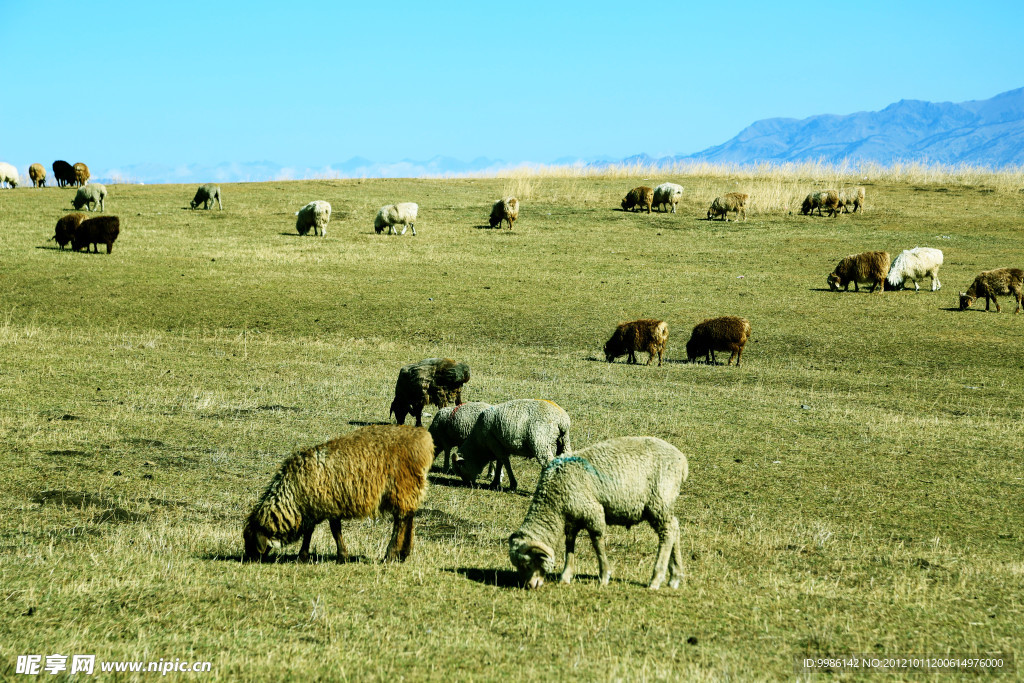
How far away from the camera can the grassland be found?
5730 mm

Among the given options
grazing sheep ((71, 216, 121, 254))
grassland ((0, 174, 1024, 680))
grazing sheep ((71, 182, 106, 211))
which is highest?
grazing sheep ((71, 182, 106, 211))

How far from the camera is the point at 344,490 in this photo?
278 inches

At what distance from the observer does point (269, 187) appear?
160 ft

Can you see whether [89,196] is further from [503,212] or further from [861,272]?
[861,272]

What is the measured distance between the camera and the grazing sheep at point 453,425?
38.0 feet

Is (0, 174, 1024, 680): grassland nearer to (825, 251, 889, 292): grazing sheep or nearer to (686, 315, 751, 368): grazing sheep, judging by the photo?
(686, 315, 751, 368): grazing sheep

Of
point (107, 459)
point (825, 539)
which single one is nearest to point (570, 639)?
point (825, 539)

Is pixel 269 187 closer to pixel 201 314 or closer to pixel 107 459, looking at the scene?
pixel 201 314

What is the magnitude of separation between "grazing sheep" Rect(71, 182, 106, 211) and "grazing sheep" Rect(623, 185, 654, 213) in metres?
24.6

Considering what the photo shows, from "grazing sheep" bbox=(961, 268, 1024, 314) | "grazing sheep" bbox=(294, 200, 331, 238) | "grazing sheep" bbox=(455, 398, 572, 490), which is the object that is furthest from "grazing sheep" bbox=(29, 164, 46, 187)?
"grazing sheep" bbox=(961, 268, 1024, 314)

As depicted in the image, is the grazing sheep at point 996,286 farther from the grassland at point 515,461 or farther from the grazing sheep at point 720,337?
the grazing sheep at point 720,337

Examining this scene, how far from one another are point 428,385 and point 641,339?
827 centimetres

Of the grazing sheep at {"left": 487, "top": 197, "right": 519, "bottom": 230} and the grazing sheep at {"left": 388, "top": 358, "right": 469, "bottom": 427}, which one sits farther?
the grazing sheep at {"left": 487, "top": 197, "right": 519, "bottom": 230}

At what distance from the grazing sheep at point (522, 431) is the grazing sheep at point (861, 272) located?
807 inches
